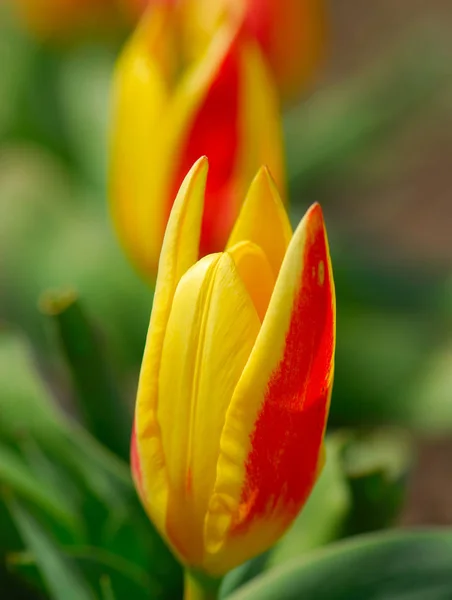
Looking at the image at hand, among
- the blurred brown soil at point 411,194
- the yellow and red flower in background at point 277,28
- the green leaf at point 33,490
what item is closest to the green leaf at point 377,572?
the green leaf at point 33,490

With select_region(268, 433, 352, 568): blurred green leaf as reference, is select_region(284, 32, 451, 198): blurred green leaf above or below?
above

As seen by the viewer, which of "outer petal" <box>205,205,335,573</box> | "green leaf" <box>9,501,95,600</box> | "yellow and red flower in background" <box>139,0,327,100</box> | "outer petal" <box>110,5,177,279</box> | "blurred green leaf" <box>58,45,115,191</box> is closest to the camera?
"outer petal" <box>205,205,335,573</box>

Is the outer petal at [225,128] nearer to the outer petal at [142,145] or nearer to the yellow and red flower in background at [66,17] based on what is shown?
the outer petal at [142,145]

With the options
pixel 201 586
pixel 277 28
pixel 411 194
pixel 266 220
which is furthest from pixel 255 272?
pixel 411 194

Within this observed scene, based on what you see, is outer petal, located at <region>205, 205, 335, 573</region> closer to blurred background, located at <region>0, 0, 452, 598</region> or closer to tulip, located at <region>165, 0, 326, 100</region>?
blurred background, located at <region>0, 0, 452, 598</region>

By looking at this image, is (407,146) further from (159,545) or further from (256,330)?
(256,330)

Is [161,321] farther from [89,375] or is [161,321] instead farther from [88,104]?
[88,104]

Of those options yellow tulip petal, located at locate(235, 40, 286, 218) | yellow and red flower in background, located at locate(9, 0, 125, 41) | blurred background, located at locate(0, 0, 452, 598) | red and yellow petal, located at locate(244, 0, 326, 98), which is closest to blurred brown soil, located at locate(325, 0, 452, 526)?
blurred background, located at locate(0, 0, 452, 598)
